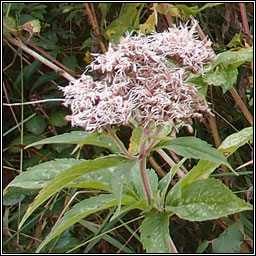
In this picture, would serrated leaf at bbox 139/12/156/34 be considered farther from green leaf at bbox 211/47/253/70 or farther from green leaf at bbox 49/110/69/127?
green leaf at bbox 49/110/69/127

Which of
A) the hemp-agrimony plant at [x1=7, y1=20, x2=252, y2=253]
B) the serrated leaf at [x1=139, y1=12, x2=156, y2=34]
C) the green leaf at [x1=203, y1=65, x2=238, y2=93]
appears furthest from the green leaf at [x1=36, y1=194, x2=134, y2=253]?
the serrated leaf at [x1=139, y1=12, x2=156, y2=34]

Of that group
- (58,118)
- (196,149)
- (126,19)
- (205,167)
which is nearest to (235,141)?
(205,167)

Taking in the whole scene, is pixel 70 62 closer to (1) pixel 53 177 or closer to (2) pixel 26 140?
(2) pixel 26 140

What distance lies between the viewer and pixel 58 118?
1692mm

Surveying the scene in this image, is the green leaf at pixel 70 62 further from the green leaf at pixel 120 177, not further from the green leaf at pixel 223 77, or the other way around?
the green leaf at pixel 120 177

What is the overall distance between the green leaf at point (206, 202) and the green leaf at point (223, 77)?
211 millimetres

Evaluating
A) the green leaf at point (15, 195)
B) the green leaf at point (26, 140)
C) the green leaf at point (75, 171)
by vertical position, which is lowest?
the green leaf at point (15, 195)

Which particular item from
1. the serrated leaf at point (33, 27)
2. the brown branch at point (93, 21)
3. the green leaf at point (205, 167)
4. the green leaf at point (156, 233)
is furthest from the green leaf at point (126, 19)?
the green leaf at point (156, 233)

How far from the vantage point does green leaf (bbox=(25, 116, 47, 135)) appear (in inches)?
65.9

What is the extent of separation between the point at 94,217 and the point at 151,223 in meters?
0.75

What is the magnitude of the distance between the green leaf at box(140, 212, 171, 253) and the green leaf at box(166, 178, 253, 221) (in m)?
0.03

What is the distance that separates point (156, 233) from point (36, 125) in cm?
95

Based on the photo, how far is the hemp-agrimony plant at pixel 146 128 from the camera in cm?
76

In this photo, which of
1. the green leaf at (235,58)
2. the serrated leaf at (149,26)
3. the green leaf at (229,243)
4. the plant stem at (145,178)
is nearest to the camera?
the plant stem at (145,178)
